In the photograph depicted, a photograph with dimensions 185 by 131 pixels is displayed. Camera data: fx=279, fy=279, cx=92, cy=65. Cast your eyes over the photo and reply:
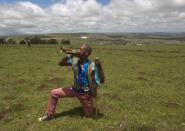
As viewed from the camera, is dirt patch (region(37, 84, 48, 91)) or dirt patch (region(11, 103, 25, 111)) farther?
dirt patch (region(37, 84, 48, 91))

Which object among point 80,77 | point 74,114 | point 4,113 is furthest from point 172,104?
point 4,113

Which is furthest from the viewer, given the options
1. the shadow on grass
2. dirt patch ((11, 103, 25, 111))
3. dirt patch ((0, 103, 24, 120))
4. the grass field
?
dirt patch ((11, 103, 25, 111))

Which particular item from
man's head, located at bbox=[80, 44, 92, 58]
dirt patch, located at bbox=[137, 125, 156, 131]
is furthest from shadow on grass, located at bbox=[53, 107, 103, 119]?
man's head, located at bbox=[80, 44, 92, 58]

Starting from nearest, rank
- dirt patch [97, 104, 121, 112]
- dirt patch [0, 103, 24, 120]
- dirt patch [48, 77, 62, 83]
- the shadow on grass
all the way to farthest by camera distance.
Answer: the shadow on grass < dirt patch [0, 103, 24, 120] < dirt patch [97, 104, 121, 112] < dirt patch [48, 77, 62, 83]

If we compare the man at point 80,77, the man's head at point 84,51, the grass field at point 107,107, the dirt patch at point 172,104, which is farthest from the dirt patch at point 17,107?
the dirt patch at point 172,104

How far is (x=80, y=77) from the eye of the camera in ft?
33.4

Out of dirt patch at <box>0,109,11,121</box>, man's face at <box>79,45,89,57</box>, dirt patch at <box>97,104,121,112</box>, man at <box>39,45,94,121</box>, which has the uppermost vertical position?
man's face at <box>79,45,89,57</box>

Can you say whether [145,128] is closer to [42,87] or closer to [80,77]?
[80,77]

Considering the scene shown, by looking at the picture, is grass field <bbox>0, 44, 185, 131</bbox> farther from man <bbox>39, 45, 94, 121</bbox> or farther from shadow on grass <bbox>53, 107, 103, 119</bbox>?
man <bbox>39, 45, 94, 121</bbox>

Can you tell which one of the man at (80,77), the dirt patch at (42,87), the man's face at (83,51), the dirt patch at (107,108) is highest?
the man's face at (83,51)

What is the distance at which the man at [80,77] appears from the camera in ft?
32.7

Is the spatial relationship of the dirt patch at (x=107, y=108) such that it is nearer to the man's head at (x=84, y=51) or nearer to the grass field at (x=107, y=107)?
the grass field at (x=107, y=107)

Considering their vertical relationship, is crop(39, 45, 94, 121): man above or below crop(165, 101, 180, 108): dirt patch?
above

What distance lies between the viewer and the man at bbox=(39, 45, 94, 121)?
392 inches
